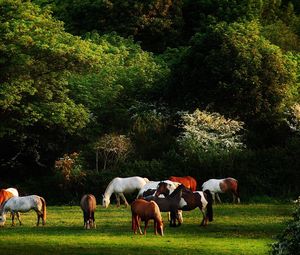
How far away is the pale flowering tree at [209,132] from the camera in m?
53.2

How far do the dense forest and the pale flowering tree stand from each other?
9 centimetres

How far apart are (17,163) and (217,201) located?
1575cm

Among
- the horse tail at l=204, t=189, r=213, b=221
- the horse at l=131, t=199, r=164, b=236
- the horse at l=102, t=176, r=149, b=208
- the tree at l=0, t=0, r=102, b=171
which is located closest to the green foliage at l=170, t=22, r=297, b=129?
the tree at l=0, t=0, r=102, b=171

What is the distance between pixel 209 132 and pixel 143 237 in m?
25.6

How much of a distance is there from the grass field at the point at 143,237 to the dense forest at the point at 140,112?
10.2 m

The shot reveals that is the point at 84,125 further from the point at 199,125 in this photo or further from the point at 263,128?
the point at 263,128

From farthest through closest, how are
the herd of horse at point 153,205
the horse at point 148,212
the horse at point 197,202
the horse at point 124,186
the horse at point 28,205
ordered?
1. the horse at point 124,186
2. the horse at point 28,205
3. the horse at point 197,202
4. the herd of horse at point 153,205
5. the horse at point 148,212

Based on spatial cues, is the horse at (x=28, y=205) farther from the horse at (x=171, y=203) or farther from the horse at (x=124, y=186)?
the horse at (x=124, y=186)

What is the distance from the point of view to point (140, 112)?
5797 cm

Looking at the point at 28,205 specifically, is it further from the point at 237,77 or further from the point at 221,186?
the point at 237,77

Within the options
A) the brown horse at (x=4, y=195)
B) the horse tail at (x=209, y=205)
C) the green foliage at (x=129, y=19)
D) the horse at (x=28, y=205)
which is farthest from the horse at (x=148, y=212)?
the green foliage at (x=129, y=19)

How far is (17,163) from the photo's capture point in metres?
57.2

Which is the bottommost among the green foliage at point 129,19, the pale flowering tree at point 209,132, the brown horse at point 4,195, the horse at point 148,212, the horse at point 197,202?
the horse at point 148,212

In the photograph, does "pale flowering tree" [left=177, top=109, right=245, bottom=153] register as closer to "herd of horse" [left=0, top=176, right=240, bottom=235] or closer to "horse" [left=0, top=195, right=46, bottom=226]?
"herd of horse" [left=0, top=176, right=240, bottom=235]
